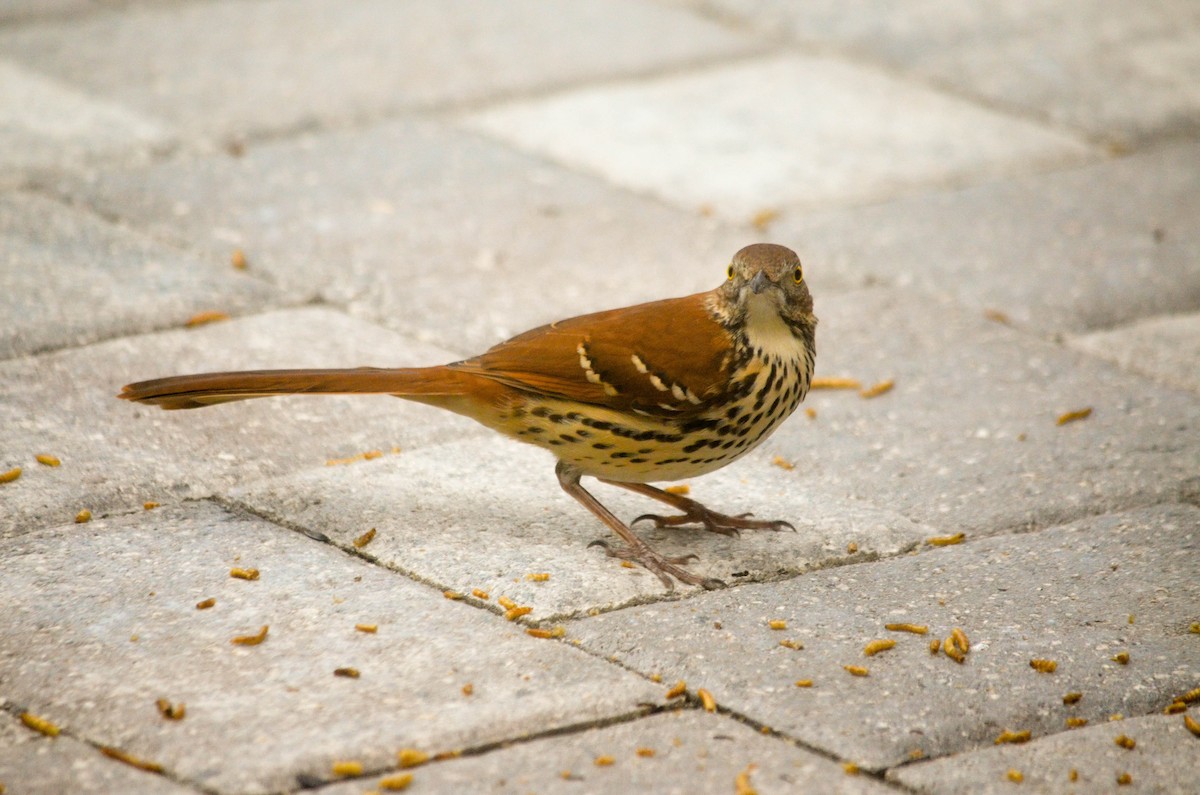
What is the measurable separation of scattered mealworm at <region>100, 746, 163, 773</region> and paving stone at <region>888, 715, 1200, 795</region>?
1.30 m

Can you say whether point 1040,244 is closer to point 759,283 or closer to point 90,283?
point 759,283

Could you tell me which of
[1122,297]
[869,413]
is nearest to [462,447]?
[869,413]

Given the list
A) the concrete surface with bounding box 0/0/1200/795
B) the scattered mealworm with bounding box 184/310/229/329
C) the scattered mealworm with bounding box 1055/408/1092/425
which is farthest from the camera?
the scattered mealworm with bounding box 184/310/229/329

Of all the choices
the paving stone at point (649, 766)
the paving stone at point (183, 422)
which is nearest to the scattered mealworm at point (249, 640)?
the paving stone at point (649, 766)

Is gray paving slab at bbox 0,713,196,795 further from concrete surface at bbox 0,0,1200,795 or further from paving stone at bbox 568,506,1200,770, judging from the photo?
paving stone at bbox 568,506,1200,770

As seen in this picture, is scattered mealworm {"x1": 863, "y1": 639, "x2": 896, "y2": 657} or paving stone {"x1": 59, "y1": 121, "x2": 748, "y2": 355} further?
paving stone {"x1": 59, "y1": 121, "x2": 748, "y2": 355}

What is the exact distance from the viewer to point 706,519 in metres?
3.77

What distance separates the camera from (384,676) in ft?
9.80

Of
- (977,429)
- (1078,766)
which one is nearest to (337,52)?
(977,429)

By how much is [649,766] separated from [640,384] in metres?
0.99

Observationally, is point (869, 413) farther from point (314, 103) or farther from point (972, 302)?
point (314, 103)

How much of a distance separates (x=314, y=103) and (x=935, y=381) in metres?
3.33

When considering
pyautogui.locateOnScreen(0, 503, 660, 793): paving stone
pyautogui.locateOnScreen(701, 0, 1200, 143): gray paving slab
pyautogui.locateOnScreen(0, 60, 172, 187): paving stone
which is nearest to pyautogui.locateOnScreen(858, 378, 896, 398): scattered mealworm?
pyautogui.locateOnScreen(0, 503, 660, 793): paving stone

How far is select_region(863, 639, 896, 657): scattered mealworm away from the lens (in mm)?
3188
